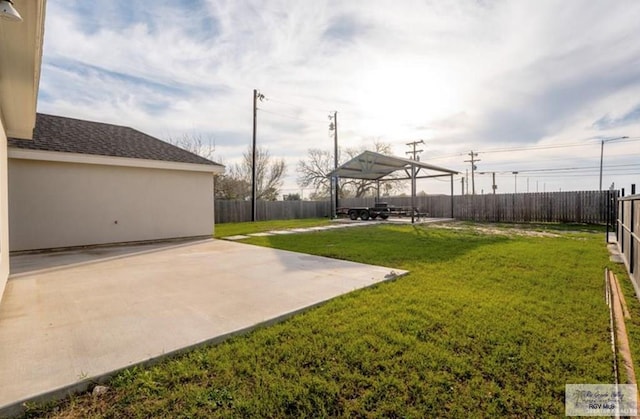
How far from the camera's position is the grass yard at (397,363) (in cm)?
181

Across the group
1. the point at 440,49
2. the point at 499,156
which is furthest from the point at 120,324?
the point at 499,156

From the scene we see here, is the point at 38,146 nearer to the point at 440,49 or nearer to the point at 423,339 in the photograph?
the point at 423,339

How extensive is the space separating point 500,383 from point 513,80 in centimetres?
911

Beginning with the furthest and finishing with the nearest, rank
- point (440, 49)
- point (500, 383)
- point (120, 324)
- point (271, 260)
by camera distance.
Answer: point (440, 49), point (271, 260), point (120, 324), point (500, 383)

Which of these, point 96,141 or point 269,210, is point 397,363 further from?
point 269,210

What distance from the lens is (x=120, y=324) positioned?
9.73 feet

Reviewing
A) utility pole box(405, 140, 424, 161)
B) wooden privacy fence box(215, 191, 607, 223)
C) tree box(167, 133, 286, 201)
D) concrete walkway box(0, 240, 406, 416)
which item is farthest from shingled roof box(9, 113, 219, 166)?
utility pole box(405, 140, 424, 161)

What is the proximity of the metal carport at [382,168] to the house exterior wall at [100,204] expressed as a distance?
9.01 meters

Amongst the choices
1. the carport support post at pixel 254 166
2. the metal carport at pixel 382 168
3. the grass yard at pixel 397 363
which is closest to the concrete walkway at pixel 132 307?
the grass yard at pixel 397 363

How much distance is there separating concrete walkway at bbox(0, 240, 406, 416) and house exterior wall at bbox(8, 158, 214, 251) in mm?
2420

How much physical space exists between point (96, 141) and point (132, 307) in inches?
297

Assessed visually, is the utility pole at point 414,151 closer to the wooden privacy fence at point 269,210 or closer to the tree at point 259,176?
the wooden privacy fence at point 269,210

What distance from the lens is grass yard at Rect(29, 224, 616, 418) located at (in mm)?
1811

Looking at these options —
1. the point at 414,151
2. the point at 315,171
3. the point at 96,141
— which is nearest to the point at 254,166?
the point at 96,141
